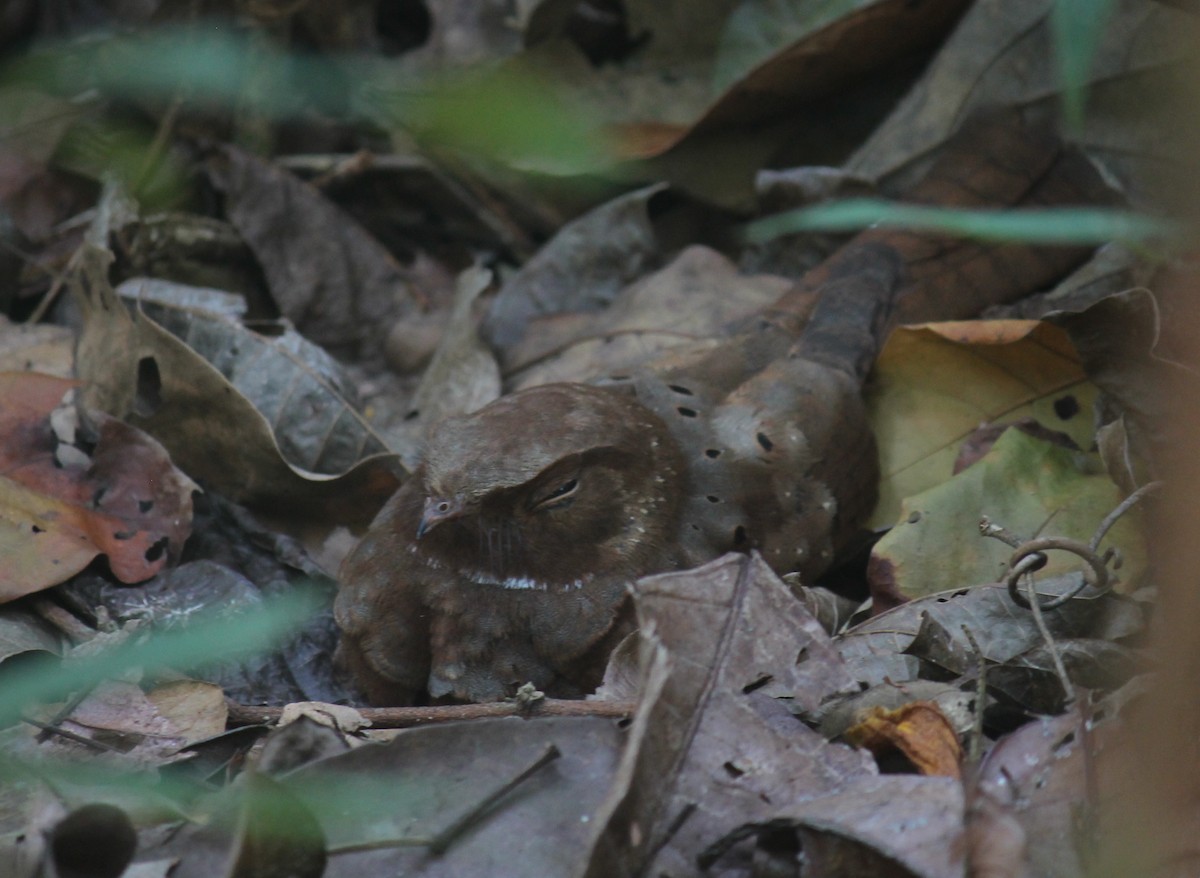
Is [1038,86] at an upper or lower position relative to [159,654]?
upper

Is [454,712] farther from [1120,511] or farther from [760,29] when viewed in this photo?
[760,29]

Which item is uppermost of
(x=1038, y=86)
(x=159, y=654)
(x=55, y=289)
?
(x=1038, y=86)

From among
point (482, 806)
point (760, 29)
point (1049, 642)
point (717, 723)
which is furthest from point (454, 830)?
point (760, 29)

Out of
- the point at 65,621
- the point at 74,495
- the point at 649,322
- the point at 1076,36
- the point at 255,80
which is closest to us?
the point at 1076,36

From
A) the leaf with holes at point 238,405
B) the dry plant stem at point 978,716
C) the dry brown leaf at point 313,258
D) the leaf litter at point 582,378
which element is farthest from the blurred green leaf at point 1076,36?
the dry brown leaf at point 313,258

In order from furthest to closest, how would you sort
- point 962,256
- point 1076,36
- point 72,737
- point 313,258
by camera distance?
point 313,258 < point 962,256 < point 72,737 < point 1076,36

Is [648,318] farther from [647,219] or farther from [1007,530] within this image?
[1007,530]

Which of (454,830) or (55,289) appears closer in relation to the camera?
(454,830)
